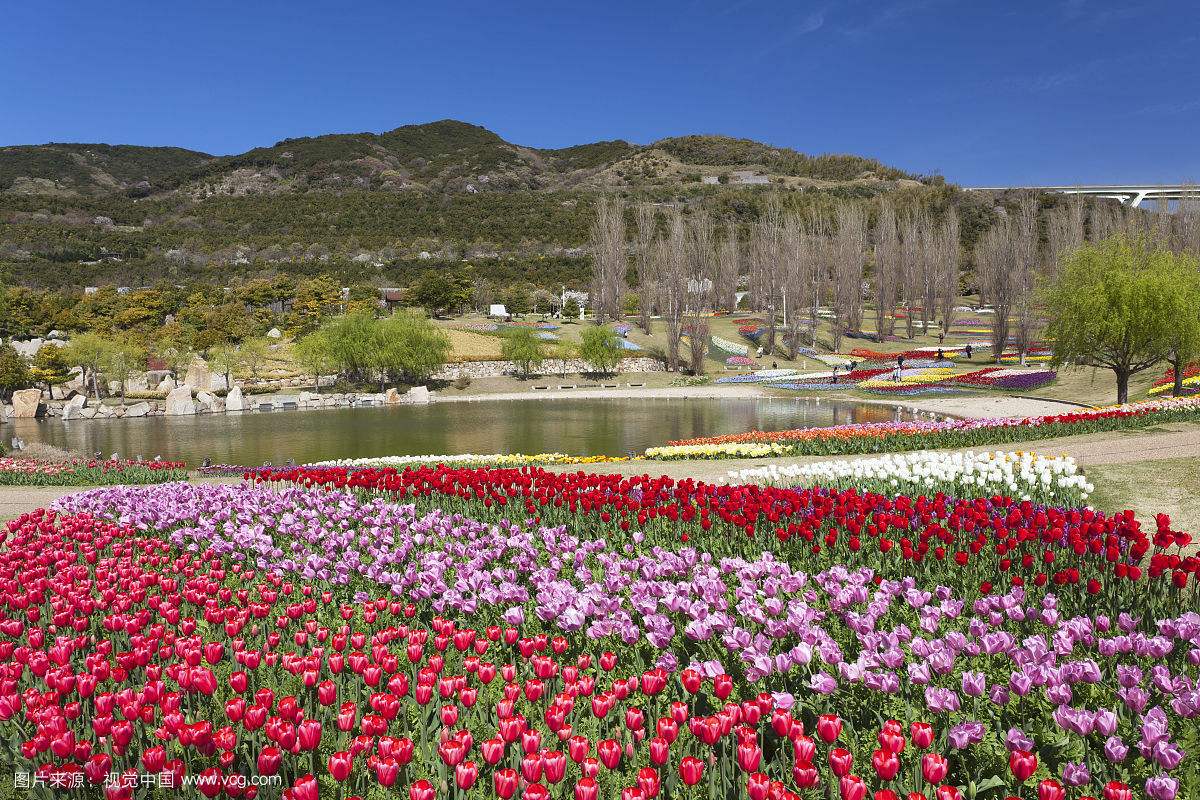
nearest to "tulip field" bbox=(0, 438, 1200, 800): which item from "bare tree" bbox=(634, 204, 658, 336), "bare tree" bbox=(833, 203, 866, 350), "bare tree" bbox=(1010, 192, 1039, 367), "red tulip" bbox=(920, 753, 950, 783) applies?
"red tulip" bbox=(920, 753, 950, 783)

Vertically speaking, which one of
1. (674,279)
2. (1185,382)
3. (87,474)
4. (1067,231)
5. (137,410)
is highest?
(1067,231)

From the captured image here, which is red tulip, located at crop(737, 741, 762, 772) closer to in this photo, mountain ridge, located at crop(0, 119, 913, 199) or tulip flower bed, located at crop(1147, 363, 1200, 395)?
tulip flower bed, located at crop(1147, 363, 1200, 395)

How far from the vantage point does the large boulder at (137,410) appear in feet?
125

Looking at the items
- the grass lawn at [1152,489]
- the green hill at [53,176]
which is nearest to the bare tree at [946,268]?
the grass lawn at [1152,489]

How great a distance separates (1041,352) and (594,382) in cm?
2780

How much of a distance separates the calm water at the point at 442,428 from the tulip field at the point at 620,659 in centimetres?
1526

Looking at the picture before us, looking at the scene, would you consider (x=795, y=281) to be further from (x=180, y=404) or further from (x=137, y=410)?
(x=137, y=410)

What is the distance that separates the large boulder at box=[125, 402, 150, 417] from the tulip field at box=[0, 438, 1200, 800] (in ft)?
118

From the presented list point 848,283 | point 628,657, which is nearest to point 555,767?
point 628,657

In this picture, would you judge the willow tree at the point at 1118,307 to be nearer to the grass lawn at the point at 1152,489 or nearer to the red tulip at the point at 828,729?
the grass lawn at the point at 1152,489

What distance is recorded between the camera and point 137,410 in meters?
38.4

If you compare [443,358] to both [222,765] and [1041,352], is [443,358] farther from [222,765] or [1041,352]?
[222,765]

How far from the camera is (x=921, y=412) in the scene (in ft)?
92.4

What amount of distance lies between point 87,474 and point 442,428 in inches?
574
